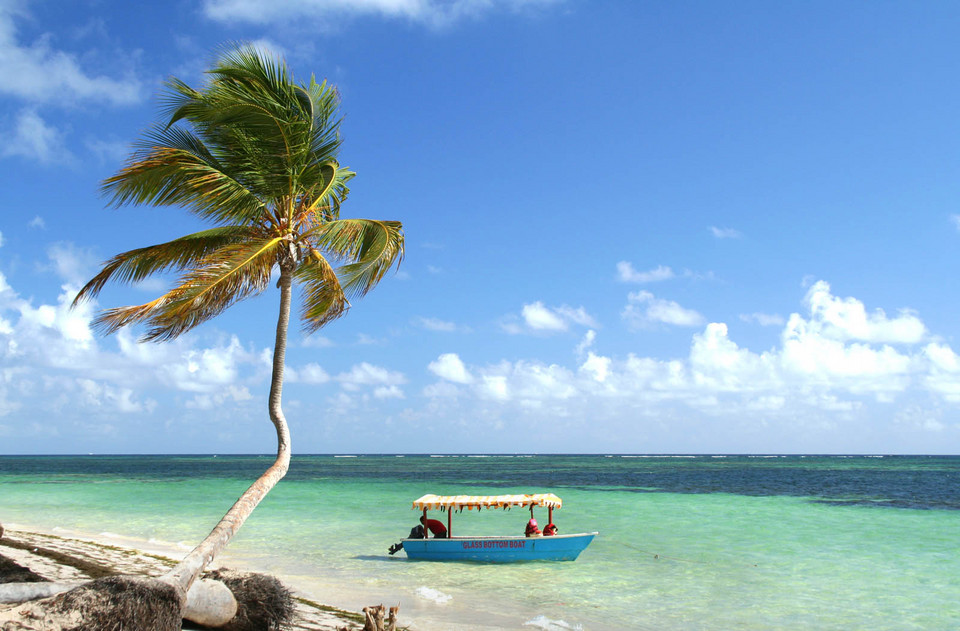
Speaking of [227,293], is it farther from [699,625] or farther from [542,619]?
[699,625]

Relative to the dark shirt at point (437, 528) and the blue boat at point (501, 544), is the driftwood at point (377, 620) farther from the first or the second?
the dark shirt at point (437, 528)

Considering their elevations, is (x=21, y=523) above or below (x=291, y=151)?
below

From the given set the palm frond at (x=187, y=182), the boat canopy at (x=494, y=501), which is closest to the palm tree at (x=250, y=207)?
the palm frond at (x=187, y=182)

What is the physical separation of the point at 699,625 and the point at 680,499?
1125 inches

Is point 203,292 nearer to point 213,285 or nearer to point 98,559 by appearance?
point 213,285

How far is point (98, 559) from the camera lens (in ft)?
50.7

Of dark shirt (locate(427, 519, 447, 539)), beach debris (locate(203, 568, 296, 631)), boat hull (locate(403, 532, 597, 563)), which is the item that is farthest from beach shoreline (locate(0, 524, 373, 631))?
dark shirt (locate(427, 519, 447, 539))

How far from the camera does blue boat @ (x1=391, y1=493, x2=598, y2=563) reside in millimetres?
16703

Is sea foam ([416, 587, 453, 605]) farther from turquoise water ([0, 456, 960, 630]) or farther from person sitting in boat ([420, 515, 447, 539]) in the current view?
person sitting in boat ([420, 515, 447, 539])

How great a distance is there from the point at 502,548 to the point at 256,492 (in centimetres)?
966

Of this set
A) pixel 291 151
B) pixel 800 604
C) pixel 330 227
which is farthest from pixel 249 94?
pixel 800 604

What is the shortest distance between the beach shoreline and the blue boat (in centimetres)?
493

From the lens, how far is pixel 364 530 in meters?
24.3

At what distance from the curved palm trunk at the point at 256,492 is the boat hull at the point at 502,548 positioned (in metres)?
8.97
